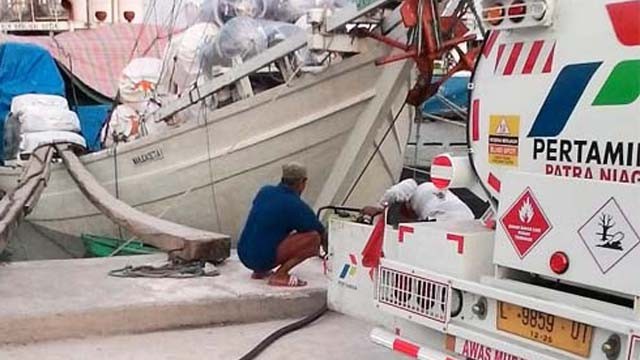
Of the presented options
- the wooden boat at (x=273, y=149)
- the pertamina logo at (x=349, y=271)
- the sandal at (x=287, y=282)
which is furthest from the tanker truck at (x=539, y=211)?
the wooden boat at (x=273, y=149)

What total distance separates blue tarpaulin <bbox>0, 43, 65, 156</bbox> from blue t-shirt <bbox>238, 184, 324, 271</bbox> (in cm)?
820

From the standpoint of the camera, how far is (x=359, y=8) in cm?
862

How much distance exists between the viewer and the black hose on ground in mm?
5734

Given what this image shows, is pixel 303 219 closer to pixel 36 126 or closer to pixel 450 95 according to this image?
pixel 450 95

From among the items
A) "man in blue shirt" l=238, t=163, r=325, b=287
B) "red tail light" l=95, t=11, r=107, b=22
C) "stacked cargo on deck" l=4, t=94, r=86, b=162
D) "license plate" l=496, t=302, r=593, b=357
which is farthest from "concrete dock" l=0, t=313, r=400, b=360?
"red tail light" l=95, t=11, r=107, b=22

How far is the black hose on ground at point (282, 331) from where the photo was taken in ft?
18.8

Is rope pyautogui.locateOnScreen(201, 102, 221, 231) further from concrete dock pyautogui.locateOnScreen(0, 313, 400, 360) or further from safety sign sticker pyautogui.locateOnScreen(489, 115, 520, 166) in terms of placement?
safety sign sticker pyautogui.locateOnScreen(489, 115, 520, 166)

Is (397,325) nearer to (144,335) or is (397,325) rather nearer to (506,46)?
(506,46)

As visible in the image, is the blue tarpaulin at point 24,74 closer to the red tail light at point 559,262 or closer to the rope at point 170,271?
the rope at point 170,271

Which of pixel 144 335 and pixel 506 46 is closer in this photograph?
pixel 506 46

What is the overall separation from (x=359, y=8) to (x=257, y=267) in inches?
111

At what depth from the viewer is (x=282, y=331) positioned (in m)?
6.22

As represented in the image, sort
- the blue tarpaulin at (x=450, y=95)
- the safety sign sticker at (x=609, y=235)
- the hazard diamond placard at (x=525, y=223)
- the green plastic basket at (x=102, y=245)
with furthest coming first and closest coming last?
the blue tarpaulin at (x=450, y=95) → the green plastic basket at (x=102, y=245) → the hazard diamond placard at (x=525, y=223) → the safety sign sticker at (x=609, y=235)

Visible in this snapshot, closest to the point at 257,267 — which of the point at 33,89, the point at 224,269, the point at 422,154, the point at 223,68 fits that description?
the point at 224,269
